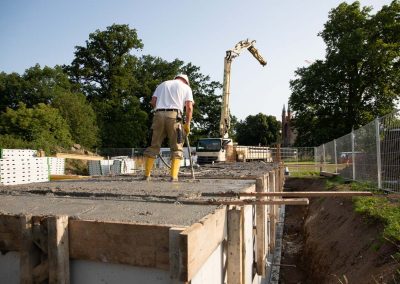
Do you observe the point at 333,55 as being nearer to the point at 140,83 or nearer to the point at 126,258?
the point at 140,83

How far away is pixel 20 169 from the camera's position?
39.6ft

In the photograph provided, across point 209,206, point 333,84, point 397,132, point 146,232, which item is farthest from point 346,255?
point 333,84

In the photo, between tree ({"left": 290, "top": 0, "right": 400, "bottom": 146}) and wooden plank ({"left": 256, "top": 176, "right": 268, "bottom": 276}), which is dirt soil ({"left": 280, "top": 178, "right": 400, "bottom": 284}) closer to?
wooden plank ({"left": 256, "top": 176, "right": 268, "bottom": 276})

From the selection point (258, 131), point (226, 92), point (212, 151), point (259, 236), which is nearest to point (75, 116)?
point (226, 92)

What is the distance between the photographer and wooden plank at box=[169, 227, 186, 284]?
6.25 feet

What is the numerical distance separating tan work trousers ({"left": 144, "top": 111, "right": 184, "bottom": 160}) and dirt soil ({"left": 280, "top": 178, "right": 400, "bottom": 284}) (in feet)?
9.93

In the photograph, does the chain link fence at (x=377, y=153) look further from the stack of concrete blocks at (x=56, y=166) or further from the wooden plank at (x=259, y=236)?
the stack of concrete blocks at (x=56, y=166)

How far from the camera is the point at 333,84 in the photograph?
36.4 meters

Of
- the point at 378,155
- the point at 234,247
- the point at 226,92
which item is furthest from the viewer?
the point at 226,92

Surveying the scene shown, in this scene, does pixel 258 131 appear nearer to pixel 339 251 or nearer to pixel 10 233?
pixel 339 251

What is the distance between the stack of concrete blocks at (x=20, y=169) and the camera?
11.4 meters

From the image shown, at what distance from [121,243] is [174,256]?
393mm

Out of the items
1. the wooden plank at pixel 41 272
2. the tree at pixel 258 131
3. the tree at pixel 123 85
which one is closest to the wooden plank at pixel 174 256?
the wooden plank at pixel 41 272

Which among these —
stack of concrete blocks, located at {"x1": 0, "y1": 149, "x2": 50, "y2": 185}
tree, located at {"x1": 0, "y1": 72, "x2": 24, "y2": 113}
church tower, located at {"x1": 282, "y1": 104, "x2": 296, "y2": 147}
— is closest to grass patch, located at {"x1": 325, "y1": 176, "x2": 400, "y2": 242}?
stack of concrete blocks, located at {"x1": 0, "y1": 149, "x2": 50, "y2": 185}
